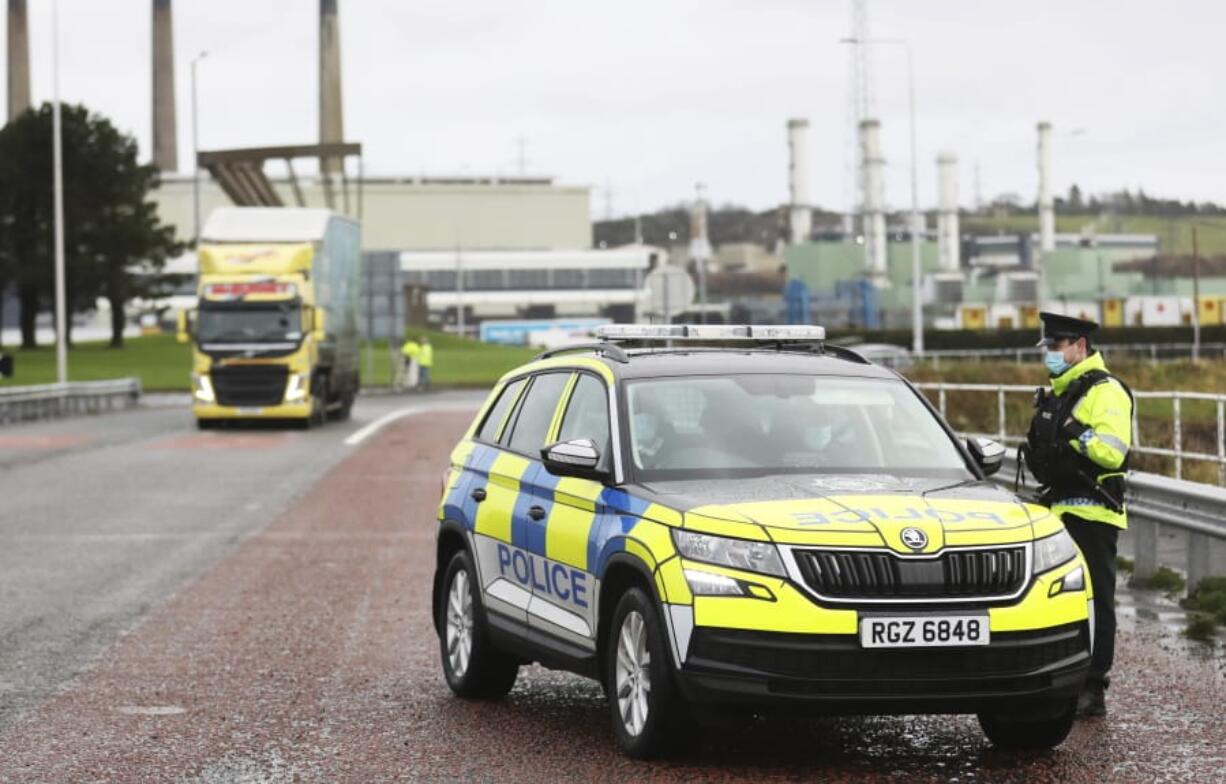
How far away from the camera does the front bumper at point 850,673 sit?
7.18 meters

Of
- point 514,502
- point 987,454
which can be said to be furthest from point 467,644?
point 987,454

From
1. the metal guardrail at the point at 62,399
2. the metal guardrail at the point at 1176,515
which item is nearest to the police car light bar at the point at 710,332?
the metal guardrail at the point at 1176,515

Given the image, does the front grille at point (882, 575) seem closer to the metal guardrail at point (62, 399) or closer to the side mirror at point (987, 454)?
the side mirror at point (987, 454)

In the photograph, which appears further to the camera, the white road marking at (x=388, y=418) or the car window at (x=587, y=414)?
the white road marking at (x=388, y=418)

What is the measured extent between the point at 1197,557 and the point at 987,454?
16.1 feet

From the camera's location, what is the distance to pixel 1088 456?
29.0ft

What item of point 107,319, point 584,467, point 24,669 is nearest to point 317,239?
point 24,669

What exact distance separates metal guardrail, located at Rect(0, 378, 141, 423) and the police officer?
35.8 metres

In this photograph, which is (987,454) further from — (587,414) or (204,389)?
(204,389)

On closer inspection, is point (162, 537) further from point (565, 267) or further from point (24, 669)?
point (565, 267)

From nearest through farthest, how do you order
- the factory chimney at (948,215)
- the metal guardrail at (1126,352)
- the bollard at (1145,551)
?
the bollard at (1145,551) → the metal guardrail at (1126,352) → the factory chimney at (948,215)

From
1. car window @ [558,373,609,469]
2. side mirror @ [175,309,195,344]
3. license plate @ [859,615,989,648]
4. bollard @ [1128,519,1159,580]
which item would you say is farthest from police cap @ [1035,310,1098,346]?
side mirror @ [175,309,195,344]

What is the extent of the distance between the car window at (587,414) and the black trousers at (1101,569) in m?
1.97

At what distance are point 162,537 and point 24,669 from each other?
25.3ft
